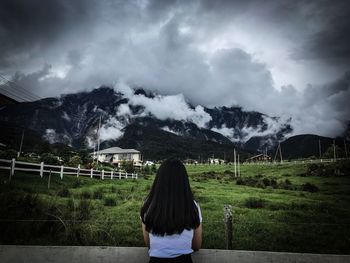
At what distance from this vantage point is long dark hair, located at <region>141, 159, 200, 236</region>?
244 centimetres

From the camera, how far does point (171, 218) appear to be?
2424 mm

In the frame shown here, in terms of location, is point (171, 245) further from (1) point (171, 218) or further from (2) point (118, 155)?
(2) point (118, 155)

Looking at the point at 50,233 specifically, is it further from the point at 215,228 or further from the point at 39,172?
the point at 39,172

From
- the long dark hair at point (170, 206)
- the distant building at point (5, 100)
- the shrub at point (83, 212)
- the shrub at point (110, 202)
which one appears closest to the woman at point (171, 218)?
the long dark hair at point (170, 206)

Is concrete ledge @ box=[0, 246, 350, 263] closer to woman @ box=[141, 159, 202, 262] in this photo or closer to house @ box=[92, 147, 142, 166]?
woman @ box=[141, 159, 202, 262]

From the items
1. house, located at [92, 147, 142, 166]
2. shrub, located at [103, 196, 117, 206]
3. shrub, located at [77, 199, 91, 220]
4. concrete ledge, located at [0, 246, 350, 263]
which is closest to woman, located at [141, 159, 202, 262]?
concrete ledge, located at [0, 246, 350, 263]

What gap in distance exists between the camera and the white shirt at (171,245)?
2.46 m

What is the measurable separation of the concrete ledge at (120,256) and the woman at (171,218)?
1066mm

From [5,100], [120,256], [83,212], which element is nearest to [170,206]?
[120,256]

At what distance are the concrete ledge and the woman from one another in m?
1.07

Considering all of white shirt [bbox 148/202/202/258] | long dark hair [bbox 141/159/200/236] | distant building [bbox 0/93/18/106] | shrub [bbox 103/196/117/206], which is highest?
distant building [bbox 0/93/18/106]

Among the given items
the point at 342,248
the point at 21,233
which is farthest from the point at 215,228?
the point at 21,233

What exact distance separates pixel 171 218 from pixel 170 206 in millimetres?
113

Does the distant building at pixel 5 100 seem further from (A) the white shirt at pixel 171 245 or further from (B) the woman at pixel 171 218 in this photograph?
(A) the white shirt at pixel 171 245
